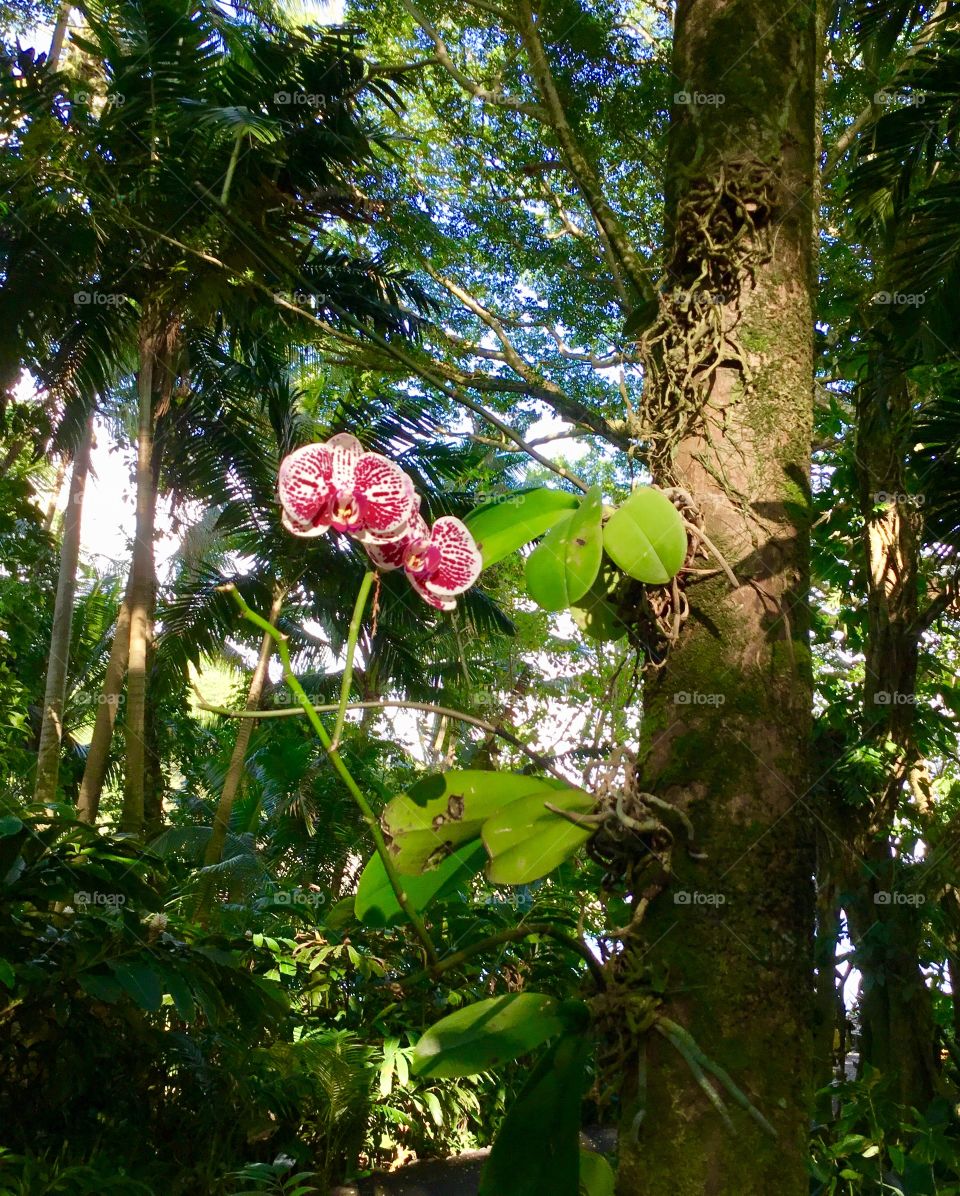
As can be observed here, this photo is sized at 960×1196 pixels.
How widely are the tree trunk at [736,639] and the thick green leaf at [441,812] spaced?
0.15 metres

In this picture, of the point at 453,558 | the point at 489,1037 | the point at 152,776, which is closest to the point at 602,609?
the point at 453,558

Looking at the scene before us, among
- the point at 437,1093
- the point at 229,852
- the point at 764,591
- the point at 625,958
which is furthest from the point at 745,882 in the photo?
the point at 229,852

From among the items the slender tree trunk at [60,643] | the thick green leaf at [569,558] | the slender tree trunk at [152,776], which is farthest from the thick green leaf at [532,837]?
the slender tree trunk at [152,776]

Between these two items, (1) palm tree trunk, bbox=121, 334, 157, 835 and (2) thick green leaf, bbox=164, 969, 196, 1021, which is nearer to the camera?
(2) thick green leaf, bbox=164, 969, 196, 1021

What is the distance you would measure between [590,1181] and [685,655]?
0.48m

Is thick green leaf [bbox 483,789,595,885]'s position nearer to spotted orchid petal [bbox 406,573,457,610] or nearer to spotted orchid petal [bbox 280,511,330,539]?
spotted orchid petal [bbox 406,573,457,610]

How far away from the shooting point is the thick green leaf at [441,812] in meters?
0.94

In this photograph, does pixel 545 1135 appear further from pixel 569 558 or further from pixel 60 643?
pixel 60 643

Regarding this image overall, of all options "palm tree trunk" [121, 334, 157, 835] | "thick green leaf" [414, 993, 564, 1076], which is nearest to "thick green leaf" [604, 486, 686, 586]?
"thick green leaf" [414, 993, 564, 1076]

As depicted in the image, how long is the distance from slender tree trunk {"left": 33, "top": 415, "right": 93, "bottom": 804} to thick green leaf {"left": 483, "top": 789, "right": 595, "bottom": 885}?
17.2 feet

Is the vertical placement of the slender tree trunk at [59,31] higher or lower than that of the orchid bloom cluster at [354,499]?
higher

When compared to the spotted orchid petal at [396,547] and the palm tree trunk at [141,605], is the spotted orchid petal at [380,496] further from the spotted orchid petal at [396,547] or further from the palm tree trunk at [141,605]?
the palm tree trunk at [141,605]

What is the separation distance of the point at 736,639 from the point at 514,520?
0.29 m

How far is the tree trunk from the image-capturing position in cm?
75
